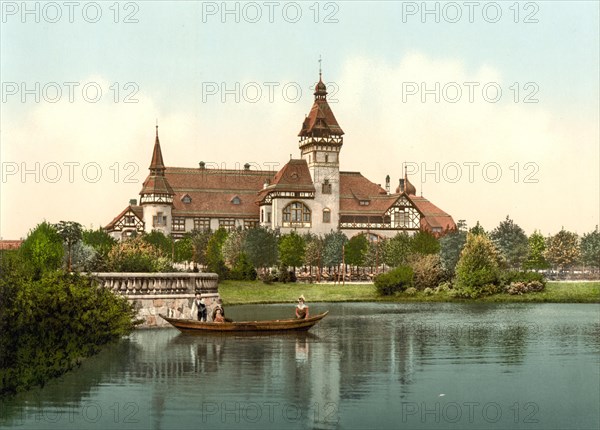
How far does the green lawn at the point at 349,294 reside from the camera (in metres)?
76.6

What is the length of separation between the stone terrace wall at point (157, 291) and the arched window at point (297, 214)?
3815 inches

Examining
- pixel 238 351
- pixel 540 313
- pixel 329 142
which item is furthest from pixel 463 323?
pixel 329 142

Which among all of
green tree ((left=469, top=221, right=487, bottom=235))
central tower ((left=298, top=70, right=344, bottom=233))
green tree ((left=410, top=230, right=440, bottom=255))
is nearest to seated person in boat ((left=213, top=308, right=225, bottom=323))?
green tree ((left=469, top=221, right=487, bottom=235))

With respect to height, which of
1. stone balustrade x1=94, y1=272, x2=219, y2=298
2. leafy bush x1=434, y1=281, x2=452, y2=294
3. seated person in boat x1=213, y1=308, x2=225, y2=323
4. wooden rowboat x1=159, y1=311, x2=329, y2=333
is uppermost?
stone balustrade x1=94, y1=272, x2=219, y2=298

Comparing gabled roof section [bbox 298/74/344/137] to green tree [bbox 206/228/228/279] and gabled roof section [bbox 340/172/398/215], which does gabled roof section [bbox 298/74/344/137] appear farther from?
green tree [bbox 206/228/228/279]

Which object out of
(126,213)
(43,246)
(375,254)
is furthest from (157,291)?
(126,213)

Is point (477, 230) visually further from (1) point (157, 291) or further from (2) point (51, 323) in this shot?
(2) point (51, 323)

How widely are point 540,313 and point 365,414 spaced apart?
4042cm

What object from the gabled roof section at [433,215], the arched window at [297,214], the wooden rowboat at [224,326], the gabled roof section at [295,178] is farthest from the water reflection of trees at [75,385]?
the gabled roof section at [433,215]

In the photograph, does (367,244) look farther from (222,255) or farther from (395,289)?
(395,289)

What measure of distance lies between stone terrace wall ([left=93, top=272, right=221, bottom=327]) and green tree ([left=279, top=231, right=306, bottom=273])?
5900 centimetres

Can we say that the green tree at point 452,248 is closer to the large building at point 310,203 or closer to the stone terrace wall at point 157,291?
the large building at point 310,203

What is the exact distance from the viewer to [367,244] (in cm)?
11394

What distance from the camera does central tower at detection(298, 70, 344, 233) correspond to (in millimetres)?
140250
